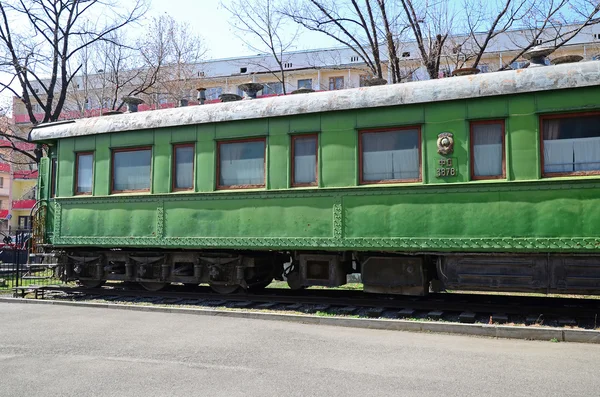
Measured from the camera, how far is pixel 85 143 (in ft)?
34.4

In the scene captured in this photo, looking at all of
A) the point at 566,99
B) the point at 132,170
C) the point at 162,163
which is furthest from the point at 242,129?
the point at 566,99

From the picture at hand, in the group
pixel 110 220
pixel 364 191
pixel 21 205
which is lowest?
pixel 110 220

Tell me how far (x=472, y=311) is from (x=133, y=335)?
474 cm

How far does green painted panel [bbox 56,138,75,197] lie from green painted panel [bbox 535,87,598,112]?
27.9 feet

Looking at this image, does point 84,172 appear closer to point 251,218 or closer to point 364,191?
point 251,218

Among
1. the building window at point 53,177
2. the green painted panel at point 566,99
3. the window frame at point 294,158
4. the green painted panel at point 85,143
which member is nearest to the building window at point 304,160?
the window frame at point 294,158

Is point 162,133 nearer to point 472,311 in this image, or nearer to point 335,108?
point 335,108

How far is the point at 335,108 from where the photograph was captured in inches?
324

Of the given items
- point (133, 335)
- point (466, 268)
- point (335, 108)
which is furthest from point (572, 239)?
point (133, 335)

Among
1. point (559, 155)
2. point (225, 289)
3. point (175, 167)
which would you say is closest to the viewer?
point (559, 155)

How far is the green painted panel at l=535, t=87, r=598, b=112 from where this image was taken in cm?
684

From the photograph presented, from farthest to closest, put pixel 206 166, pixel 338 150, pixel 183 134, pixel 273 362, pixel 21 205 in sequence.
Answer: pixel 21 205, pixel 183 134, pixel 206 166, pixel 338 150, pixel 273 362

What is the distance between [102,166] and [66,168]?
3.27 ft

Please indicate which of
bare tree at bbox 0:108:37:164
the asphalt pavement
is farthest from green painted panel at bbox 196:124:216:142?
bare tree at bbox 0:108:37:164
